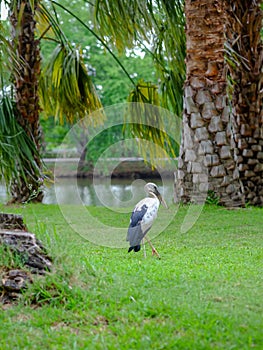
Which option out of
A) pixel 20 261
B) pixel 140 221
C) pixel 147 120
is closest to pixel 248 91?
pixel 147 120

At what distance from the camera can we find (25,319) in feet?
9.70

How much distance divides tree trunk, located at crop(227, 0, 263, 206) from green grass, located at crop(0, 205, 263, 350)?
3.34 m

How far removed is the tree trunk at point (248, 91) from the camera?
24.4 feet

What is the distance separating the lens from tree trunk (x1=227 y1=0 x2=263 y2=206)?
7449mm

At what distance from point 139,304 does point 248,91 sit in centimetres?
511

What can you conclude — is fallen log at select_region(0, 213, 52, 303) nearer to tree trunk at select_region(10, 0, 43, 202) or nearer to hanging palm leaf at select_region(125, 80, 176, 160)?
hanging palm leaf at select_region(125, 80, 176, 160)

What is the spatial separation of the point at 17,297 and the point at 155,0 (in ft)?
15.5

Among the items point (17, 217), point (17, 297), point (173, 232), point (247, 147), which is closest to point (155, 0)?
point (247, 147)

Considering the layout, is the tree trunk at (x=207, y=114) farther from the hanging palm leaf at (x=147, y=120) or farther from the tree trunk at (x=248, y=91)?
the tree trunk at (x=248, y=91)

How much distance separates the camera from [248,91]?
756 cm

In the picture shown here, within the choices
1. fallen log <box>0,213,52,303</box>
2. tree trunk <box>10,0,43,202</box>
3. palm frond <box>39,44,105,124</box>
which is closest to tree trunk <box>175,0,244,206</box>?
palm frond <box>39,44,105,124</box>

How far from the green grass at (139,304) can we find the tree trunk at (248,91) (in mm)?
3338

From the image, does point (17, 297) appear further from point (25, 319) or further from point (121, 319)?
point (121, 319)

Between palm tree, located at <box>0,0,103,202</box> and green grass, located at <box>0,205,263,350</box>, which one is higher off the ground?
palm tree, located at <box>0,0,103,202</box>
